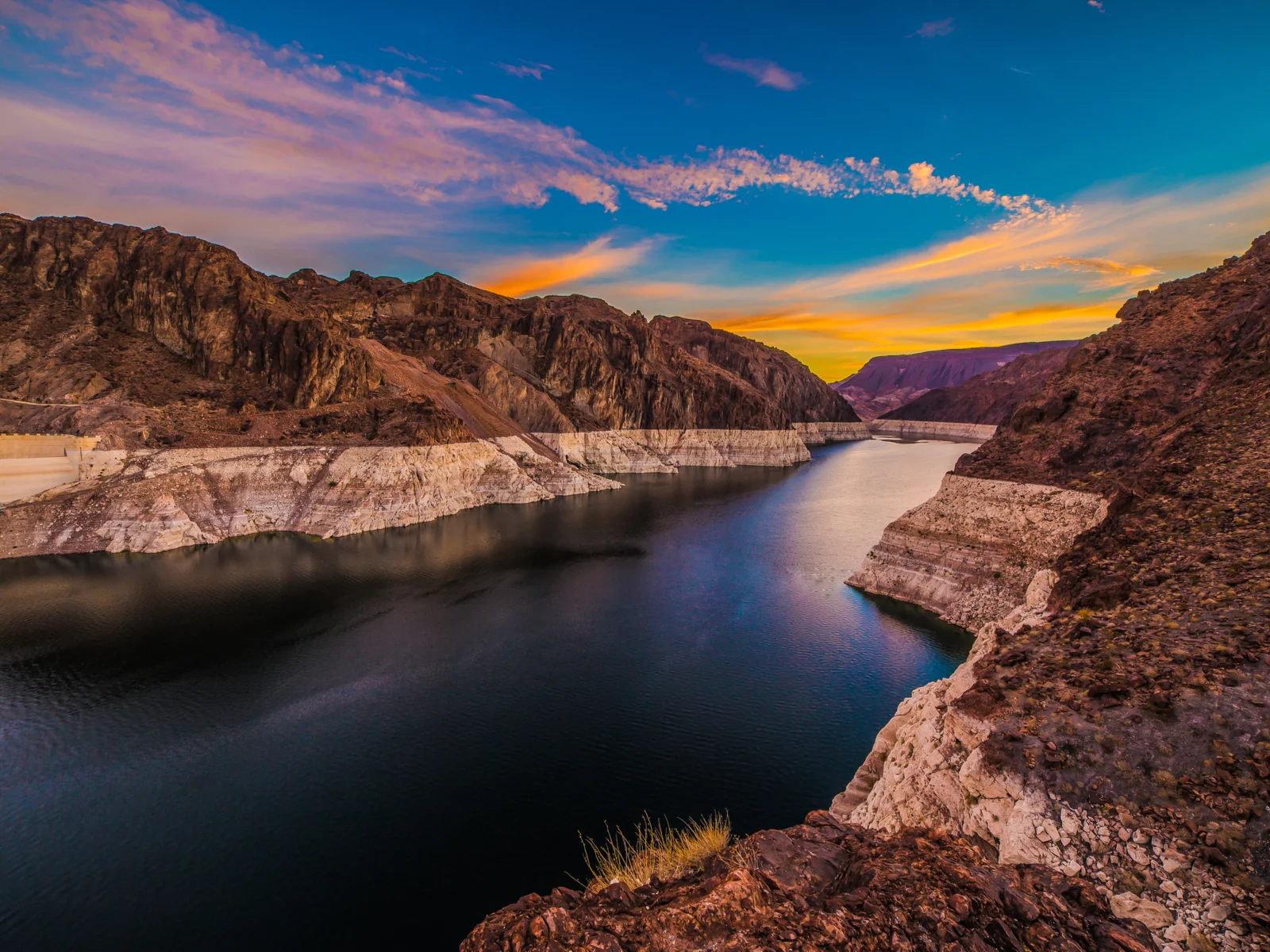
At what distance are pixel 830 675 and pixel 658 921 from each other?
24703mm

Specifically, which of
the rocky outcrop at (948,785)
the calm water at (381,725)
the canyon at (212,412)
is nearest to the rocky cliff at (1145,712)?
the rocky outcrop at (948,785)

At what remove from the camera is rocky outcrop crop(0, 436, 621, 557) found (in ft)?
167

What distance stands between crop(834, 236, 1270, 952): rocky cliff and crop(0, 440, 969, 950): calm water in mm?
9312

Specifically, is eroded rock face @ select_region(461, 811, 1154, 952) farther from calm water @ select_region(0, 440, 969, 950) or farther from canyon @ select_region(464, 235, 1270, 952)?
calm water @ select_region(0, 440, 969, 950)

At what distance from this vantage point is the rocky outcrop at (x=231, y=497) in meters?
51.0

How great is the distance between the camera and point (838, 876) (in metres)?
7.37

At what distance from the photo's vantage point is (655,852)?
44.6ft

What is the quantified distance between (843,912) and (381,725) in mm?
23336

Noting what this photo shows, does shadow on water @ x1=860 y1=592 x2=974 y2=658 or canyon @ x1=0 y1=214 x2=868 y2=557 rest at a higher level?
canyon @ x1=0 y1=214 x2=868 y2=557

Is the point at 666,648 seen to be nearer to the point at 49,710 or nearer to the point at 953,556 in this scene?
the point at 953,556

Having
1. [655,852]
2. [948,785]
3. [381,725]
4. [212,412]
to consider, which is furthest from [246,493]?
[948,785]

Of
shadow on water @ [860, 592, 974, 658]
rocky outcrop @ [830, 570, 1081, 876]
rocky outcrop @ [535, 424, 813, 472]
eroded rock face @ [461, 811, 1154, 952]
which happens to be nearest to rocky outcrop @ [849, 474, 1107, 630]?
shadow on water @ [860, 592, 974, 658]

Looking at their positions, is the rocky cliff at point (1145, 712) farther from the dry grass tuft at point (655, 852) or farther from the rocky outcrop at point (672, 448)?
the rocky outcrop at point (672, 448)

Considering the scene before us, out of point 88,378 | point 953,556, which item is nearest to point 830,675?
point 953,556
